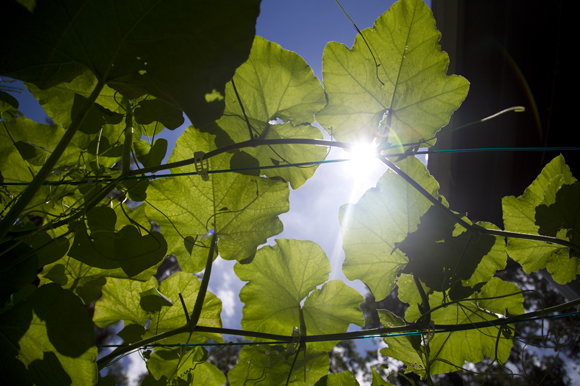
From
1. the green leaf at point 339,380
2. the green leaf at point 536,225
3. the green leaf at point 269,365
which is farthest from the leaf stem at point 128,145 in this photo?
the green leaf at point 536,225

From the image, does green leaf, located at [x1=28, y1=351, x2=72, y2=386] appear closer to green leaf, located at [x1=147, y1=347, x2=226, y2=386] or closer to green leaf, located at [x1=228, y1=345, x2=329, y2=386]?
green leaf, located at [x1=147, y1=347, x2=226, y2=386]

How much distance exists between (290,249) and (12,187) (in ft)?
2.35

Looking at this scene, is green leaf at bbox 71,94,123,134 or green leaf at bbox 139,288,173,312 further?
green leaf at bbox 139,288,173,312

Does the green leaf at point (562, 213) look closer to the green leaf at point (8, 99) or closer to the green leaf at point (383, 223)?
the green leaf at point (383, 223)

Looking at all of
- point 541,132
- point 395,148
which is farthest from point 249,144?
point 541,132

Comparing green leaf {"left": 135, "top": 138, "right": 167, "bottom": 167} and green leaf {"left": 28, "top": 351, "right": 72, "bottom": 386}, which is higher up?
green leaf {"left": 135, "top": 138, "right": 167, "bottom": 167}

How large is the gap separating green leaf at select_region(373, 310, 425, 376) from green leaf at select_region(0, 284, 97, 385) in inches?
25.5

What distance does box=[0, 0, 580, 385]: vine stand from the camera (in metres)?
0.44

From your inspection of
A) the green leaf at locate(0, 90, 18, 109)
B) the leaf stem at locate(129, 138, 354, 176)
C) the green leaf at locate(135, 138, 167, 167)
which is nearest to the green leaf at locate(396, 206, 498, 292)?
the leaf stem at locate(129, 138, 354, 176)

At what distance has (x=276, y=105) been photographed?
667 mm

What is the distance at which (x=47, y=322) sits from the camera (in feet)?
1.69

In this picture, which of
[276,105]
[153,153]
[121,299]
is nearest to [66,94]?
[153,153]

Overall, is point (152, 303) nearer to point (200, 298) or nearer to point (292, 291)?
point (200, 298)

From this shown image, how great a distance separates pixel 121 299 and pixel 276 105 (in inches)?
28.6
